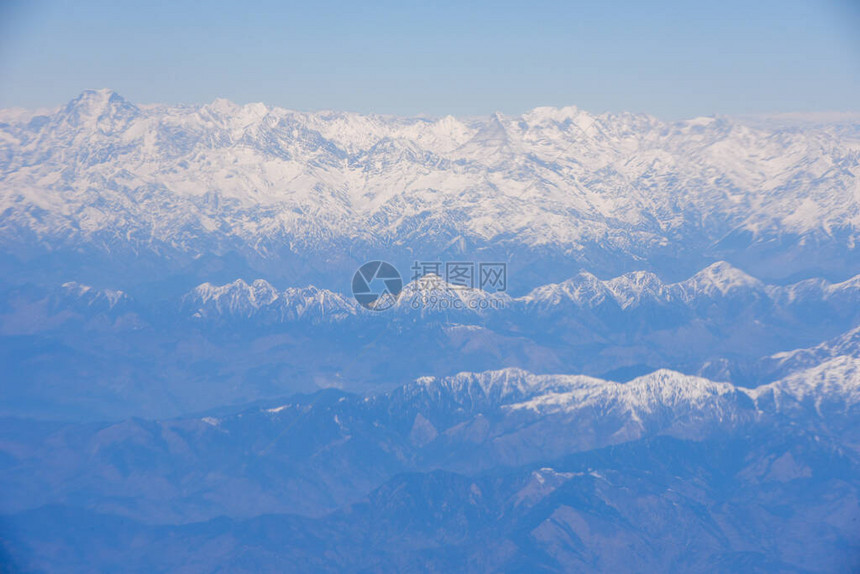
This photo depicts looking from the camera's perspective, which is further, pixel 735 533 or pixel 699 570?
pixel 735 533

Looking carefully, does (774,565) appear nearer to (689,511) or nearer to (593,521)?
(689,511)

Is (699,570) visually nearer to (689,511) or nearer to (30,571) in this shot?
(689,511)

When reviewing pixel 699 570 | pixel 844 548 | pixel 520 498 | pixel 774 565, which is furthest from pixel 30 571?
pixel 844 548

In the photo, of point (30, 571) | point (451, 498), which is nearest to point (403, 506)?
point (451, 498)

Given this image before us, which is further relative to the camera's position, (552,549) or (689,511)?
(689,511)

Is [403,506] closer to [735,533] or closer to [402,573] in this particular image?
[402,573]

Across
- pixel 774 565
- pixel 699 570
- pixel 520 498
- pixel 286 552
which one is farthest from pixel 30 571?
pixel 774 565

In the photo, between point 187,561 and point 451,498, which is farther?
point 451,498
